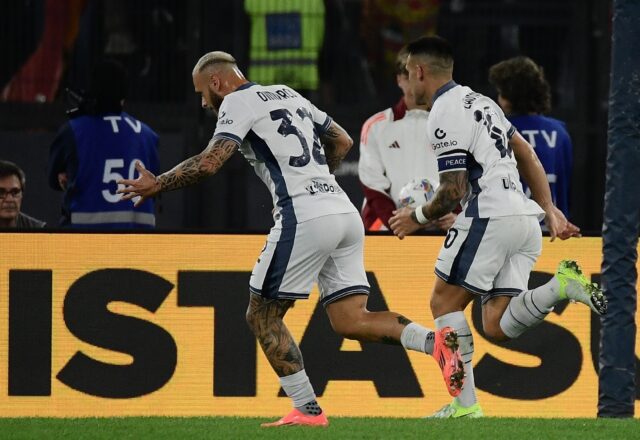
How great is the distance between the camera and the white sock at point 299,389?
8.33 meters

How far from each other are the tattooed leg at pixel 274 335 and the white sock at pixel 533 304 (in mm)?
1150

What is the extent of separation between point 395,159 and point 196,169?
2524mm

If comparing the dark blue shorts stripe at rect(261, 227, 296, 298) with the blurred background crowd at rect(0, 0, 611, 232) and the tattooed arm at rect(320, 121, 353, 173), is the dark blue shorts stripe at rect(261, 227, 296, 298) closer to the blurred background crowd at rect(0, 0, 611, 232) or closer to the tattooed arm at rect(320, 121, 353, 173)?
the tattooed arm at rect(320, 121, 353, 173)

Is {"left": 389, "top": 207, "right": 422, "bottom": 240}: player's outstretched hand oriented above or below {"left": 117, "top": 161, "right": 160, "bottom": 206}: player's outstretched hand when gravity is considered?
below

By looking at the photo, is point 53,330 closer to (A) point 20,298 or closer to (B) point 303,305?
(A) point 20,298

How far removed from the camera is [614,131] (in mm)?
8641

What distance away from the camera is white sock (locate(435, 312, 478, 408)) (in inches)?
342

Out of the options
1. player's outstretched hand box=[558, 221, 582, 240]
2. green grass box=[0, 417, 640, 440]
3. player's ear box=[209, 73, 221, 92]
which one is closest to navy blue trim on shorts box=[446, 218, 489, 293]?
player's outstretched hand box=[558, 221, 582, 240]

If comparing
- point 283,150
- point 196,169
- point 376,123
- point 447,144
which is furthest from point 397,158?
point 196,169

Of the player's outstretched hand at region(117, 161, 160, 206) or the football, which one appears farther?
the football

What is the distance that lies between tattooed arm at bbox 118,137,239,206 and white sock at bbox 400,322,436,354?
124 cm

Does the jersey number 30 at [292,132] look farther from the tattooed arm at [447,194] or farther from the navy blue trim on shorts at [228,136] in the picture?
the tattooed arm at [447,194]

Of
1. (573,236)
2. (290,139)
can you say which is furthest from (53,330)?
(573,236)

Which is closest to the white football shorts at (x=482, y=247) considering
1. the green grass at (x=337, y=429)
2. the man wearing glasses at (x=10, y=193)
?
the green grass at (x=337, y=429)
